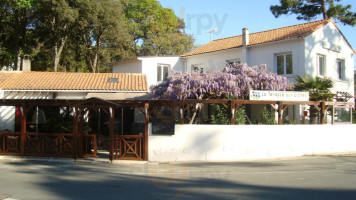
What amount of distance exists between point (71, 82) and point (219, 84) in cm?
904

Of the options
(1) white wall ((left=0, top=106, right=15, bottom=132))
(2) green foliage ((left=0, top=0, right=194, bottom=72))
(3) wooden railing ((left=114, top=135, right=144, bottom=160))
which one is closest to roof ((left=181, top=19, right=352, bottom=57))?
(2) green foliage ((left=0, top=0, right=194, bottom=72))

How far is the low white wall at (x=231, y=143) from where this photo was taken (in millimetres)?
12664

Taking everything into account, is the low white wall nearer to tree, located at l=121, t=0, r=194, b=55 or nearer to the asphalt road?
the asphalt road

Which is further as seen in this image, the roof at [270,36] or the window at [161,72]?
the window at [161,72]

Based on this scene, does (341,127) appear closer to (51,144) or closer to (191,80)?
(191,80)

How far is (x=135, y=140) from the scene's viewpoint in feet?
41.5

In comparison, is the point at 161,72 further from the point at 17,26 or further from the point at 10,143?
the point at 17,26

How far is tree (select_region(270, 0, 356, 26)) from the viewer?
26406 millimetres

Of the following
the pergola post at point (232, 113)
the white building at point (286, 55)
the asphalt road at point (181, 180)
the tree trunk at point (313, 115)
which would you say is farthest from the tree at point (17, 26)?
the tree trunk at point (313, 115)

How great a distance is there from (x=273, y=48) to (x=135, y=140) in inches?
444

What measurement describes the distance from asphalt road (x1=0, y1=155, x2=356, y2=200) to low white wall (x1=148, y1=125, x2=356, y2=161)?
71cm

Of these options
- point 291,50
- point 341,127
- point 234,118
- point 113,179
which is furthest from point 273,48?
point 113,179

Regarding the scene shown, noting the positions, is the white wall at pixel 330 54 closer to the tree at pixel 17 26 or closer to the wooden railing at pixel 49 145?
the wooden railing at pixel 49 145

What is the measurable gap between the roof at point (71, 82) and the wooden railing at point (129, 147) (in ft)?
17.8
